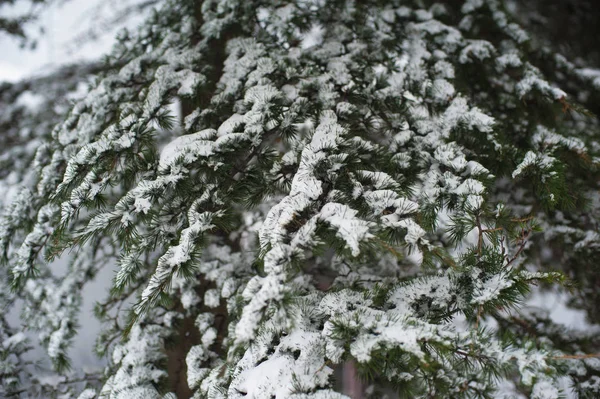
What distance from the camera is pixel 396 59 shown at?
6.84 feet

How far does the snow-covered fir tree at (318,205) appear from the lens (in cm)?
117

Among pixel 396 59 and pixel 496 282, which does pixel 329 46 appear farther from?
pixel 496 282

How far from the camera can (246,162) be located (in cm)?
160

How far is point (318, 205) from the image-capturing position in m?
1.23

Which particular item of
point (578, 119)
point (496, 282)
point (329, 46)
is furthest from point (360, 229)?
point (578, 119)

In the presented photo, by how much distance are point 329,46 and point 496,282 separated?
125cm

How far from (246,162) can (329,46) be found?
0.75 m

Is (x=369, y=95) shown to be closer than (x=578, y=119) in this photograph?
Yes

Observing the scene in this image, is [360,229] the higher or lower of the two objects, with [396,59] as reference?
higher

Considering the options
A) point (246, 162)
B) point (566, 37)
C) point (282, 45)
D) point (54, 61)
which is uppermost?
point (282, 45)

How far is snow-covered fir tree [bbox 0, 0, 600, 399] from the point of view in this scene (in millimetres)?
1172

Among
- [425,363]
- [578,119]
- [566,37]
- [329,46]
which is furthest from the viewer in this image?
[566,37]

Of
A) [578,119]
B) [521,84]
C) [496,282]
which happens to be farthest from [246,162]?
[578,119]

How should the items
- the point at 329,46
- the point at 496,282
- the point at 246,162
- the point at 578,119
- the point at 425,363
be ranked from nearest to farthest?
the point at 425,363, the point at 496,282, the point at 246,162, the point at 329,46, the point at 578,119
